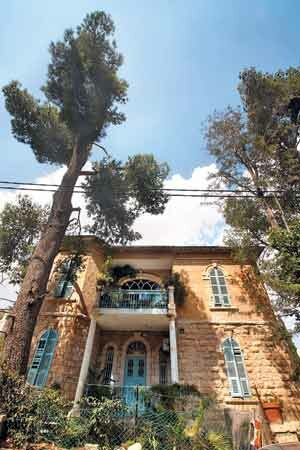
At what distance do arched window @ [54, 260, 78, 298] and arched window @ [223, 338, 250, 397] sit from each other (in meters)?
7.17

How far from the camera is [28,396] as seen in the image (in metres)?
5.19

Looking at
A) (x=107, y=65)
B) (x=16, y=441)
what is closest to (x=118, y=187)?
(x=107, y=65)

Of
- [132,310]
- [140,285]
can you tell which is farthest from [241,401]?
[140,285]

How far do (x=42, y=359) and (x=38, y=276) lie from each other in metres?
4.37

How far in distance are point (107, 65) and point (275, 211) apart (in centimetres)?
964

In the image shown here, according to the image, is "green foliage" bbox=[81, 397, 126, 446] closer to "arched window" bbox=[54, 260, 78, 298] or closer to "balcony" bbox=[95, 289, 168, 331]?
"balcony" bbox=[95, 289, 168, 331]

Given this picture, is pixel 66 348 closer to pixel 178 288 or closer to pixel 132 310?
pixel 132 310

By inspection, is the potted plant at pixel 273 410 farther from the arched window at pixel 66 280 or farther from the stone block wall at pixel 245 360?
the arched window at pixel 66 280

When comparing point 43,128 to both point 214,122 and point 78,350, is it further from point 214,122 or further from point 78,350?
point 78,350

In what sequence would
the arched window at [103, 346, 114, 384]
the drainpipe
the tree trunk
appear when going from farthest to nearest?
1. the arched window at [103, 346, 114, 384]
2. the drainpipe
3. the tree trunk

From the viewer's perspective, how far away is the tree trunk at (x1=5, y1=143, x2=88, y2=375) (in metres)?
6.02

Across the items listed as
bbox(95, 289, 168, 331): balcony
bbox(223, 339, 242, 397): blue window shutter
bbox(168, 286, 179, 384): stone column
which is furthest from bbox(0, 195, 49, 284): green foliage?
bbox(223, 339, 242, 397): blue window shutter

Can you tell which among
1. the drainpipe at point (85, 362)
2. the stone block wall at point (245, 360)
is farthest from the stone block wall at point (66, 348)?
the stone block wall at point (245, 360)

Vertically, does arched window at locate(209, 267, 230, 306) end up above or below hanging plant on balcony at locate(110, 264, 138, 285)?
below
